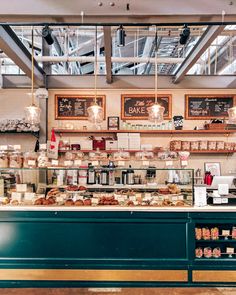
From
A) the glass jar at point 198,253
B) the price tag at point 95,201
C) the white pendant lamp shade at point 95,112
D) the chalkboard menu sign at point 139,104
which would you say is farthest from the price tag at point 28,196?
the chalkboard menu sign at point 139,104

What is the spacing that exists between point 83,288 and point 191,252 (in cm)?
130

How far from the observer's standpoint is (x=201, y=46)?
384 cm

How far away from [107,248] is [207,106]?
3.76 m

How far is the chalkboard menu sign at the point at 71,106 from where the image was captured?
5871 mm

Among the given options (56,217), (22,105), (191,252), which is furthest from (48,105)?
(191,252)

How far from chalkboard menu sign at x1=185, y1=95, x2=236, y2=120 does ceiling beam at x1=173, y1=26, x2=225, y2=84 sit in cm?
69

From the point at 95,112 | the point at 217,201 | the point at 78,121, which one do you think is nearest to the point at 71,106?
the point at 78,121

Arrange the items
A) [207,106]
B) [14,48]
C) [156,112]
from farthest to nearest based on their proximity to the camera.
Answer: [207,106], [156,112], [14,48]

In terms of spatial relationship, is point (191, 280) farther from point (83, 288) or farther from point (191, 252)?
point (83, 288)

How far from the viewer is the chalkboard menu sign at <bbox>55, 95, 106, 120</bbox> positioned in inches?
231

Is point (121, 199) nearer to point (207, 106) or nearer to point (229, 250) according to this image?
point (229, 250)

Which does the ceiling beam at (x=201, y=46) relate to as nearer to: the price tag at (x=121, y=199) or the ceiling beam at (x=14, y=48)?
the price tag at (x=121, y=199)

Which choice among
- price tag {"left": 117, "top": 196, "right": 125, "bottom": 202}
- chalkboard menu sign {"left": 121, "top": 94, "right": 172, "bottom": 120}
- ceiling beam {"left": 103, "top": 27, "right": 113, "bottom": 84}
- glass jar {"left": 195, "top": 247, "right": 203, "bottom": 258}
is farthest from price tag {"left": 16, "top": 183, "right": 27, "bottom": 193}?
chalkboard menu sign {"left": 121, "top": 94, "right": 172, "bottom": 120}

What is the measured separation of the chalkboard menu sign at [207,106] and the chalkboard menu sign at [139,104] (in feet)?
1.34
